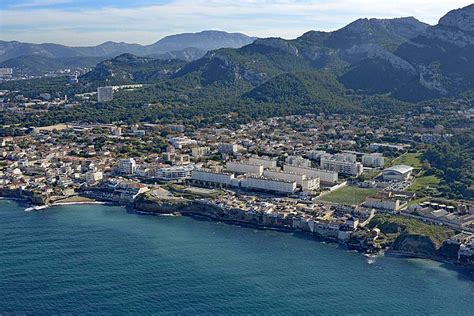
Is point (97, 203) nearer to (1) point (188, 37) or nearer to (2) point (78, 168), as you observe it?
(2) point (78, 168)

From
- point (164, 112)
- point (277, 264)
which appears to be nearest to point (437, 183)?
point (277, 264)

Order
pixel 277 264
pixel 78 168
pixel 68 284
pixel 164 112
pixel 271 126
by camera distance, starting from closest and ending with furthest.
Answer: pixel 68 284, pixel 277 264, pixel 78 168, pixel 271 126, pixel 164 112

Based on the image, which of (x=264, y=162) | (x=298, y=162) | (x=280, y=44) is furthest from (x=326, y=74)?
(x=264, y=162)

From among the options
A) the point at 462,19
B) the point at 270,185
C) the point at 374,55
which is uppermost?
the point at 462,19

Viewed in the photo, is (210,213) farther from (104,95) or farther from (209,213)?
(104,95)

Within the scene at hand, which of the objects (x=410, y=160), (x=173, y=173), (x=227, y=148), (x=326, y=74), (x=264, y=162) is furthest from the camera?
(x=326, y=74)

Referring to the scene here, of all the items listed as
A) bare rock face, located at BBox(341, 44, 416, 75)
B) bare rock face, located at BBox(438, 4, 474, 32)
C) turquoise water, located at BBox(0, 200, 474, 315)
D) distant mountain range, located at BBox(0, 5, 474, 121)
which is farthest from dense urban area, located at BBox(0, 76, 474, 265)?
bare rock face, located at BBox(438, 4, 474, 32)
